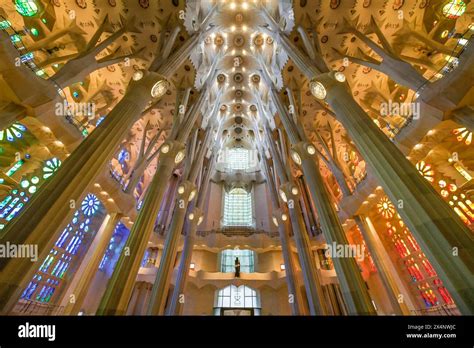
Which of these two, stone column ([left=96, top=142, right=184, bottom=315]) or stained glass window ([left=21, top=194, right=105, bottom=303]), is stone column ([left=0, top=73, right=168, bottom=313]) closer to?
stone column ([left=96, top=142, right=184, bottom=315])

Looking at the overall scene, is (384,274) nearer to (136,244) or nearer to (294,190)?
(294,190)

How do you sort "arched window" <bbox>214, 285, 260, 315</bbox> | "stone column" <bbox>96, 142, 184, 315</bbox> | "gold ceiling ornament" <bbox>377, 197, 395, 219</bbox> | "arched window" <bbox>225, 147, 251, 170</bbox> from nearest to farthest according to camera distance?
"stone column" <bbox>96, 142, 184, 315</bbox> < "gold ceiling ornament" <bbox>377, 197, 395, 219</bbox> < "arched window" <bbox>214, 285, 260, 315</bbox> < "arched window" <bbox>225, 147, 251, 170</bbox>

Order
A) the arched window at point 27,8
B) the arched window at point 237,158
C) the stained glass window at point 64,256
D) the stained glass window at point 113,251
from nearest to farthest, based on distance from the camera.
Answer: the arched window at point 27,8 < the stained glass window at point 64,256 < the stained glass window at point 113,251 < the arched window at point 237,158

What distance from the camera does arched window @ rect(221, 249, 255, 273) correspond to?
785 inches

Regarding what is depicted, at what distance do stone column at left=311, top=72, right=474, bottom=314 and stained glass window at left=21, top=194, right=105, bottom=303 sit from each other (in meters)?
17.1

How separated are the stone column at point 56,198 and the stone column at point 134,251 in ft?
10.1

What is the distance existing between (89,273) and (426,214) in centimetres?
1593

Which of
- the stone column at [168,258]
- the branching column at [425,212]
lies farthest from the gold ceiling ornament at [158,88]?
the branching column at [425,212]

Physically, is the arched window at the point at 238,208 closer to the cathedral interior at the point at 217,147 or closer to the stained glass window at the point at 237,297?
the cathedral interior at the point at 217,147

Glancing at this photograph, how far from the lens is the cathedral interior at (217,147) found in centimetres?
610

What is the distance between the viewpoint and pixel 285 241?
15711 mm

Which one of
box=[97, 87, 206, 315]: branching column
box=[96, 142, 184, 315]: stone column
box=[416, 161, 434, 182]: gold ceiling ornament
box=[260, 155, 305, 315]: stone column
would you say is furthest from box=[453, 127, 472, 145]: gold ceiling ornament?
box=[96, 142, 184, 315]: stone column

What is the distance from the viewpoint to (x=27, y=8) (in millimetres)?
11734
